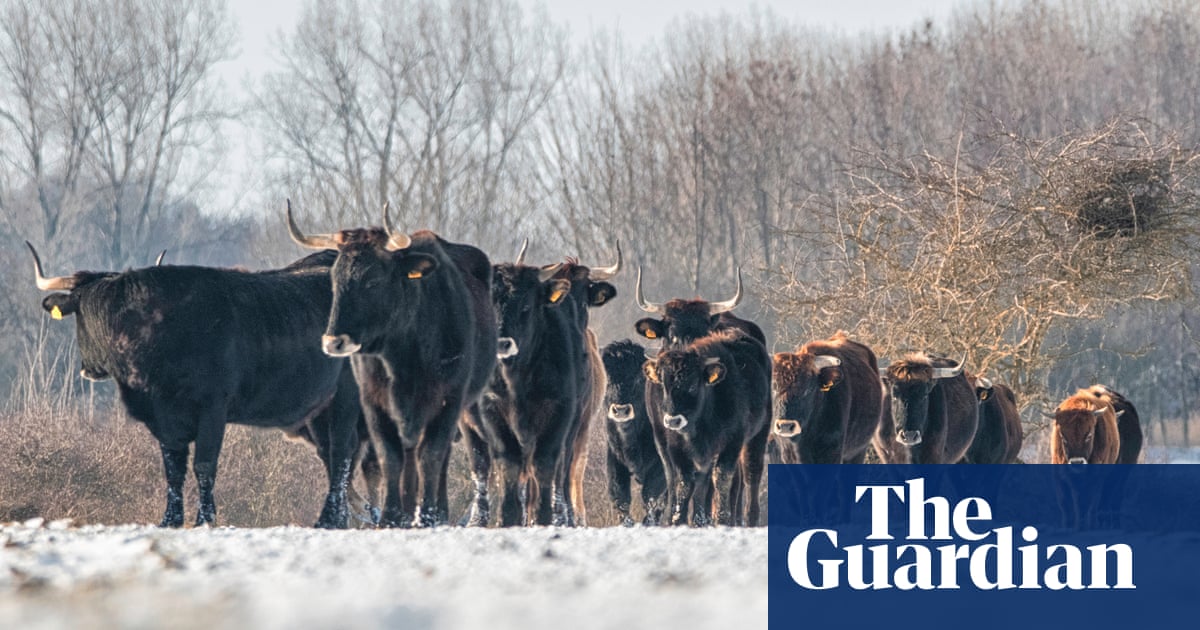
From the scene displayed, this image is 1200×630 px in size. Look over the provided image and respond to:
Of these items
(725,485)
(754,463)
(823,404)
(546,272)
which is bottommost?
(725,485)

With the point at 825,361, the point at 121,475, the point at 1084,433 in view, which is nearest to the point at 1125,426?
the point at 1084,433

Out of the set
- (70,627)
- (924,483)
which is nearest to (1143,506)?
(924,483)

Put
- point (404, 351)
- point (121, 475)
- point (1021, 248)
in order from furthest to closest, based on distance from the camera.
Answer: point (121, 475) < point (1021, 248) < point (404, 351)

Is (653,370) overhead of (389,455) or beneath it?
overhead

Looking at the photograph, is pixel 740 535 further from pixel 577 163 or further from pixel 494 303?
pixel 577 163

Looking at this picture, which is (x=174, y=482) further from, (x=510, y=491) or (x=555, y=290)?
(x=555, y=290)

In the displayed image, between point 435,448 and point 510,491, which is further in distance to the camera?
point 510,491

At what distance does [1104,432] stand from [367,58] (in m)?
25.7

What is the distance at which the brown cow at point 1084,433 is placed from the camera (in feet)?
61.8

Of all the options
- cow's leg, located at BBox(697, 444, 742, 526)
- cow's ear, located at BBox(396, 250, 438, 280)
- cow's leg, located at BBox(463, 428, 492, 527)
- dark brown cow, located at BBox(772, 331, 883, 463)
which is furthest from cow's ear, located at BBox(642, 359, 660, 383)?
cow's ear, located at BBox(396, 250, 438, 280)

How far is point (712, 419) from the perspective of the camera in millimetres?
13047

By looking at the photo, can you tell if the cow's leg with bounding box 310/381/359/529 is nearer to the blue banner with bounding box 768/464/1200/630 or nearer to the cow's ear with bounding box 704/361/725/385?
the cow's ear with bounding box 704/361/725/385

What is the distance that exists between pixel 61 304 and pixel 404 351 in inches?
123

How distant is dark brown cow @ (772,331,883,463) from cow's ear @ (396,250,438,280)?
361 centimetres
